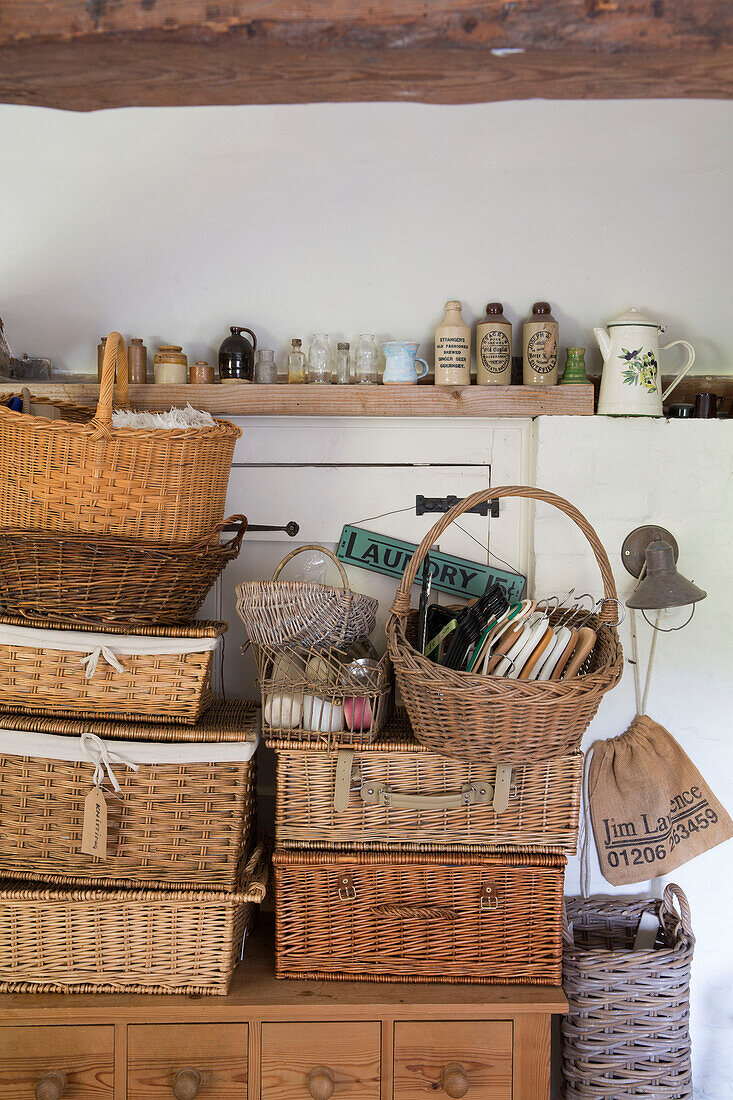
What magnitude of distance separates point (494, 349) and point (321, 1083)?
5.36 feet

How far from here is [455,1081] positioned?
1596mm

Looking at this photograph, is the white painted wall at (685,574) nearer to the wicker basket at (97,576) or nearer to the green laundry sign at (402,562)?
the green laundry sign at (402,562)

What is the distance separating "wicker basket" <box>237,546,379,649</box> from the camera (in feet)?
5.16

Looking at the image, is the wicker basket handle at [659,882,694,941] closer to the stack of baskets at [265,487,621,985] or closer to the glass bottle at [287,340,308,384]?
the stack of baskets at [265,487,621,985]

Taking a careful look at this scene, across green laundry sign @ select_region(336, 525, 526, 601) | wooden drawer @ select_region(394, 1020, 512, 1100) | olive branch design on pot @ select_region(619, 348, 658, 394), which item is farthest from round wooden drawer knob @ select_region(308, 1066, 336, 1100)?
olive branch design on pot @ select_region(619, 348, 658, 394)

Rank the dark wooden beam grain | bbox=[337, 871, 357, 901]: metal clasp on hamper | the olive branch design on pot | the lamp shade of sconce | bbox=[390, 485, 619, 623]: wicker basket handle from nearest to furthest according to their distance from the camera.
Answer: the dark wooden beam grain → bbox=[390, 485, 619, 623]: wicker basket handle → bbox=[337, 871, 357, 901]: metal clasp on hamper → the lamp shade of sconce → the olive branch design on pot

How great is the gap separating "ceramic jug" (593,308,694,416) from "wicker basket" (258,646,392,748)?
2.80 feet

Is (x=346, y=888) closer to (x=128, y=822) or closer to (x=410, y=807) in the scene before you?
(x=410, y=807)

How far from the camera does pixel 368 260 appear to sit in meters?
2.05

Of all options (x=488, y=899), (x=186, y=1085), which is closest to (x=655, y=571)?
(x=488, y=899)

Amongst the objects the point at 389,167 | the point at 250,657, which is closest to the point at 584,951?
the point at 250,657

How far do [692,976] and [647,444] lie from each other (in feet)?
4.36

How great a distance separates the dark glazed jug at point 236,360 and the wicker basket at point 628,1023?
5.02ft

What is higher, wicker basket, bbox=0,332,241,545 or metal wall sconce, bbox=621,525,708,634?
wicker basket, bbox=0,332,241,545
